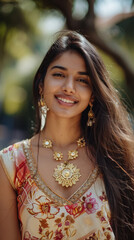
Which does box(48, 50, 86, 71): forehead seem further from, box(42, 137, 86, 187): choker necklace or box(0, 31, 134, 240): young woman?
box(42, 137, 86, 187): choker necklace

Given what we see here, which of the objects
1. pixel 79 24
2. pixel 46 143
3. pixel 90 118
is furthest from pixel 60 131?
pixel 79 24

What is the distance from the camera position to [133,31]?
5.03 m

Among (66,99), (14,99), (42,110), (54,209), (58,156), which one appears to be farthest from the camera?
(14,99)

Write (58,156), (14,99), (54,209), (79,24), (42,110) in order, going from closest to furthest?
(54,209)
(58,156)
(42,110)
(79,24)
(14,99)

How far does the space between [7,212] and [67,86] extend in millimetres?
914

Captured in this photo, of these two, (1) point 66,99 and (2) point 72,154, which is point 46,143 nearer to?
(2) point 72,154

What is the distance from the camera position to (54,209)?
87.7 inches

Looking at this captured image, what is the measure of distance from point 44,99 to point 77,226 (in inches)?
35.3

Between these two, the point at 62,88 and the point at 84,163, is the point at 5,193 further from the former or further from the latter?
the point at 62,88

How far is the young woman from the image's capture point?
2.24 metres

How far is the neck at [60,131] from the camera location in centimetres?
253

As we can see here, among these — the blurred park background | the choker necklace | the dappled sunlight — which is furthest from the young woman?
the dappled sunlight

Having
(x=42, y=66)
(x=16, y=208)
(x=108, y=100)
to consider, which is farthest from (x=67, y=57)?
(x=16, y=208)

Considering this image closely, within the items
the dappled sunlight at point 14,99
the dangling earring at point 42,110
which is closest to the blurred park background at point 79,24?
the dangling earring at point 42,110
